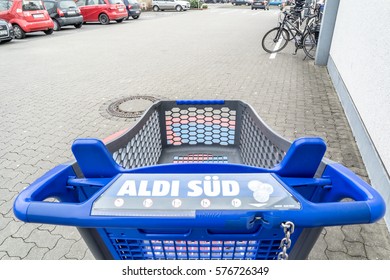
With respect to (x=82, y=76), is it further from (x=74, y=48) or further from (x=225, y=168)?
(x=225, y=168)

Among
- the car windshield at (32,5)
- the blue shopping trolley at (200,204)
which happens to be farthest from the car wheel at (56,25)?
the blue shopping trolley at (200,204)

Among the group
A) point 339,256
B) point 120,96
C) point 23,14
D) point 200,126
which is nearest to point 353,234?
point 339,256

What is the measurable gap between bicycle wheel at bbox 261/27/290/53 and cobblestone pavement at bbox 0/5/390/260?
30cm

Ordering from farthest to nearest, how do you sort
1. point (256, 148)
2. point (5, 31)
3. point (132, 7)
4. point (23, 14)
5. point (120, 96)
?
point (132, 7)
point (23, 14)
point (5, 31)
point (120, 96)
point (256, 148)

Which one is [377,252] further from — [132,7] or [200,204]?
[132,7]

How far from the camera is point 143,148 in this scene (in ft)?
6.64

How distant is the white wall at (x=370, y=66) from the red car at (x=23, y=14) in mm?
12325

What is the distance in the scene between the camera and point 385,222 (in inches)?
94.8

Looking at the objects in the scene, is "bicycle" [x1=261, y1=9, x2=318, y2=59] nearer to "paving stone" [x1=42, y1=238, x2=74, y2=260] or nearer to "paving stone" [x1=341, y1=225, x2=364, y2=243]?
"paving stone" [x1=341, y1=225, x2=364, y2=243]

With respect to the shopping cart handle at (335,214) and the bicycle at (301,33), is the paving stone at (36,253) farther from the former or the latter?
the bicycle at (301,33)

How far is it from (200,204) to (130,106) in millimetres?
4552

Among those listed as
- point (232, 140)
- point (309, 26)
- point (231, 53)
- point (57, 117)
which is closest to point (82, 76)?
point (57, 117)

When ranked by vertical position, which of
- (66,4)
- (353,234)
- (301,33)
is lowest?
(353,234)
